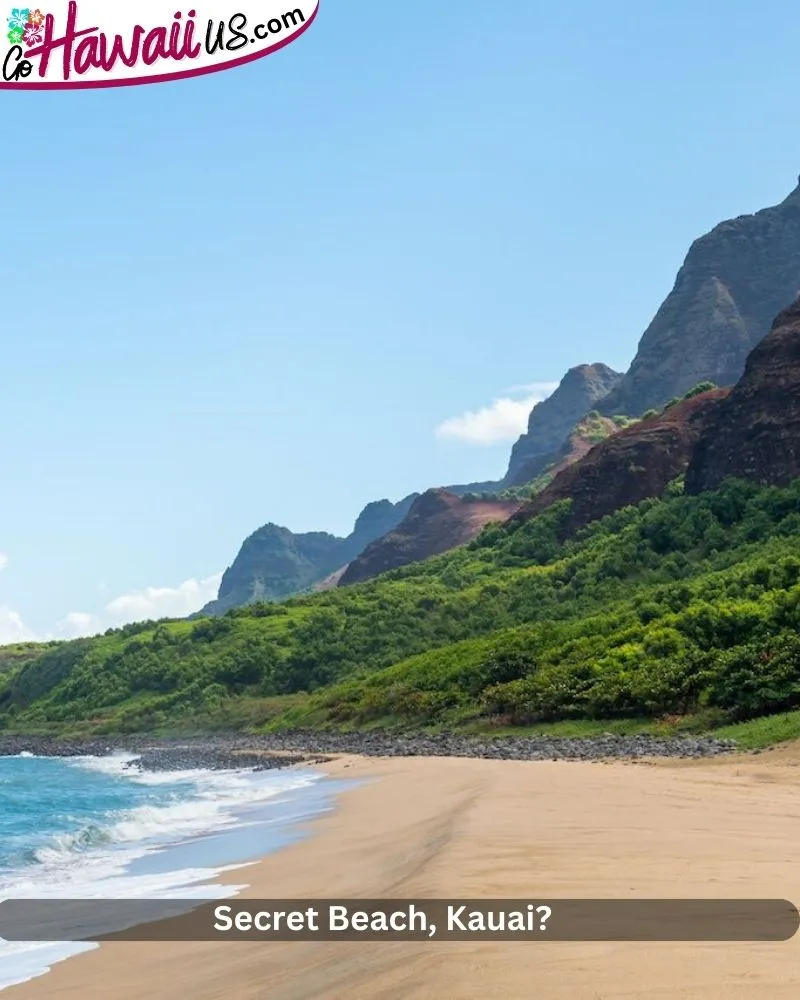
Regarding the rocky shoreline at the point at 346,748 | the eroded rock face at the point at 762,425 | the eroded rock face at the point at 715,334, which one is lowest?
the rocky shoreline at the point at 346,748

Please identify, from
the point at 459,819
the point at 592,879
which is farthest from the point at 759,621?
the point at 592,879

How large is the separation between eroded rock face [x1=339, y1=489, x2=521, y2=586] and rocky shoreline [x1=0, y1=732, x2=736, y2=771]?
351ft

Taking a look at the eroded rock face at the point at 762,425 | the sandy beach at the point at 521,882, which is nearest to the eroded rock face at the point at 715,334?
the eroded rock face at the point at 762,425

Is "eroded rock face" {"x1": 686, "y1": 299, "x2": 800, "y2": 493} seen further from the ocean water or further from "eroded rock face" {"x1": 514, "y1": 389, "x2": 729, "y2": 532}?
the ocean water

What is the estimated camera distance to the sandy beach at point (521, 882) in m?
5.26

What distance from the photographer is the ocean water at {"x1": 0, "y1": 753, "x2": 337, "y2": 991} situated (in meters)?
12.6

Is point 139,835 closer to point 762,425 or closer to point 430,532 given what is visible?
point 762,425

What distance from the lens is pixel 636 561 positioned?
64062 millimetres

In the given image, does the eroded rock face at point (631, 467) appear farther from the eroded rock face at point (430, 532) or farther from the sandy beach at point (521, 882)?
the sandy beach at point (521, 882)
